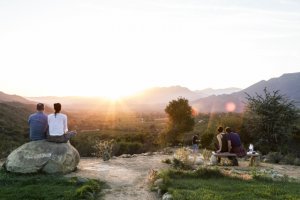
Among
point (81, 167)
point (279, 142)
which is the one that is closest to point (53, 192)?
point (81, 167)

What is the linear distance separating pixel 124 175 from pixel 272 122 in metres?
15.2

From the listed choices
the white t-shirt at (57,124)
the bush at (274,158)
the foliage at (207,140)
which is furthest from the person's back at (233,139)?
the foliage at (207,140)

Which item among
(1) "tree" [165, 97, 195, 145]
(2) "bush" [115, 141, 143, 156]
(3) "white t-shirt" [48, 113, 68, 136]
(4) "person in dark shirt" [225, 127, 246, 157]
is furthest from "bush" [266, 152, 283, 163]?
(1) "tree" [165, 97, 195, 145]

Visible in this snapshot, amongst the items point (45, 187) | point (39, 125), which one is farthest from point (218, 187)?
point (39, 125)

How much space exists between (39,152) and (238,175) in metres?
7.69

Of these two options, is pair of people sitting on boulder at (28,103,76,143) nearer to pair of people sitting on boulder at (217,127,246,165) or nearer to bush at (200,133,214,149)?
pair of people sitting on boulder at (217,127,246,165)

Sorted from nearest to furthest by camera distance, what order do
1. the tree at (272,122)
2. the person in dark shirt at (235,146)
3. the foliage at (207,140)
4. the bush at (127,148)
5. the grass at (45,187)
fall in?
1. the grass at (45,187)
2. the person in dark shirt at (235,146)
3. the tree at (272,122)
4. the foliage at (207,140)
5. the bush at (127,148)

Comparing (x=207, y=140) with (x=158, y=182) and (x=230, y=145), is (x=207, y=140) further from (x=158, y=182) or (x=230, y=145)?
(x=158, y=182)

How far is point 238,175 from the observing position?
1638 centimetres

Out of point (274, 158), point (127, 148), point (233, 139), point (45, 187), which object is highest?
point (233, 139)

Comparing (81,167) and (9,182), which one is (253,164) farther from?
(9,182)

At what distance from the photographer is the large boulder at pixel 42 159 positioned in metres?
16.2

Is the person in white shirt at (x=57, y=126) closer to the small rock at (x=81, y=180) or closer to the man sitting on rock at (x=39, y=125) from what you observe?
the man sitting on rock at (x=39, y=125)

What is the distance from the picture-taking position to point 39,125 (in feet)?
58.0
